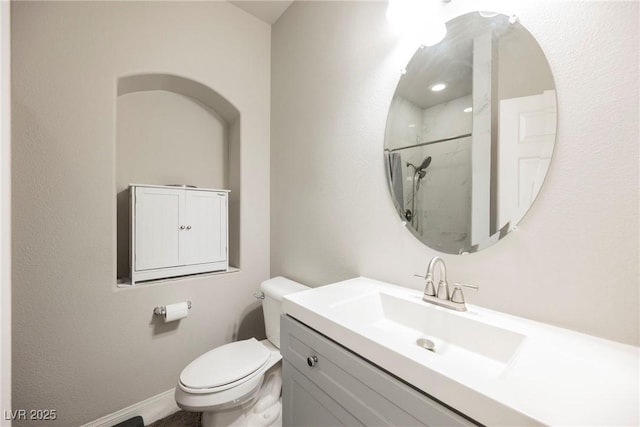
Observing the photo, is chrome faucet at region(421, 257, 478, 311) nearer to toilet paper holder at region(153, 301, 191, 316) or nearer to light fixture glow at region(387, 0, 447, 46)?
light fixture glow at region(387, 0, 447, 46)

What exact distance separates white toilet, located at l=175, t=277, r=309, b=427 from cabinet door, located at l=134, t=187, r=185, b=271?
0.65 meters

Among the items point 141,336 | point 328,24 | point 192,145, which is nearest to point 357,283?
point 141,336

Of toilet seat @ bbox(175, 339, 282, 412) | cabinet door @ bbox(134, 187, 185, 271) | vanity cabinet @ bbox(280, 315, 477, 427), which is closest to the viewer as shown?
vanity cabinet @ bbox(280, 315, 477, 427)

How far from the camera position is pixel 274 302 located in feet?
5.03

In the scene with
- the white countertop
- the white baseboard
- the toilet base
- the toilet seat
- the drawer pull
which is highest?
the white countertop

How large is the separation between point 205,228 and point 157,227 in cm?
28

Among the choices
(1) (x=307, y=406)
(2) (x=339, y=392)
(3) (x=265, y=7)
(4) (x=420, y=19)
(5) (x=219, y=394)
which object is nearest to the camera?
(2) (x=339, y=392)

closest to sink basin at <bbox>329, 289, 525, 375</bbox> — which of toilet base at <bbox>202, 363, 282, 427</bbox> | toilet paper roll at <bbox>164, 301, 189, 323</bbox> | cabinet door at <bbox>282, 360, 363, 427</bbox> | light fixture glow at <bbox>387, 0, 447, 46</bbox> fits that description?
cabinet door at <bbox>282, 360, 363, 427</bbox>

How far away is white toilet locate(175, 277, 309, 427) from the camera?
1.10 m

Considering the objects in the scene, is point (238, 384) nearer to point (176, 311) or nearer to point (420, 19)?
point (176, 311)

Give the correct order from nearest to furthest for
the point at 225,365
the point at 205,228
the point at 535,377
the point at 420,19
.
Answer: the point at 535,377 → the point at 420,19 → the point at 225,365 → the point at 205,228

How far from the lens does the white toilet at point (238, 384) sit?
110 centimetres

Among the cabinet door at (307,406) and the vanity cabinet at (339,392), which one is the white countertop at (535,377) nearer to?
the vanity cabinet at (339,392)

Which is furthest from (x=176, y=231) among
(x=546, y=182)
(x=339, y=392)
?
(x=546, y=182)
